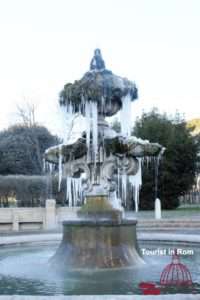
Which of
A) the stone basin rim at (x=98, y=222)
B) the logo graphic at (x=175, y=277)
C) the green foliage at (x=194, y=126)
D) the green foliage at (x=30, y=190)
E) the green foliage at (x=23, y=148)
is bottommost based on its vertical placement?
the logo graphic at (x=175, y=277)

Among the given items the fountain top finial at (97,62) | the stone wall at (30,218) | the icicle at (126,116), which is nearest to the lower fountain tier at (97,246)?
the icicle at (126,116)

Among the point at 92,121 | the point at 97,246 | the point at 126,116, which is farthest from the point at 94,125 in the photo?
the point at 97,246

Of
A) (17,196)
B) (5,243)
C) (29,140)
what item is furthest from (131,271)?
(29,140)

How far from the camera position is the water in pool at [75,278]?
755cm

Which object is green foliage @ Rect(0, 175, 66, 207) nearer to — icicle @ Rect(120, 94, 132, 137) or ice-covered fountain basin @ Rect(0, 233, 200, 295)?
ice-covered fountain basin @ Rect(0, 233, 200, 295)

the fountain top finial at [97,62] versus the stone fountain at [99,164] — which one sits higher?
the fountain top finial at [97,62]

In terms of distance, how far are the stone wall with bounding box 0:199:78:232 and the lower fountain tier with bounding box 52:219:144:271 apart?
16.1 meters

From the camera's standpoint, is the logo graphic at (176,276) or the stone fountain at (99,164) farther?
the stone fountain at (99,164)

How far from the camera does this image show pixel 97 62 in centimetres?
1066

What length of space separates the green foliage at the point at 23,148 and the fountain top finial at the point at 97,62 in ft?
123

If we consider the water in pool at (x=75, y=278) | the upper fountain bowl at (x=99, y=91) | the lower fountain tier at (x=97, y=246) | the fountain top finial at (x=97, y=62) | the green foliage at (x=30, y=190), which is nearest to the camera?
the water in pool at (x=75, y=278)

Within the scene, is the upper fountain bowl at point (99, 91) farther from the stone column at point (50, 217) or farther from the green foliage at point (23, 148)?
the green foliage at point (23, 148)

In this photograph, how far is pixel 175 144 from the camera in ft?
132

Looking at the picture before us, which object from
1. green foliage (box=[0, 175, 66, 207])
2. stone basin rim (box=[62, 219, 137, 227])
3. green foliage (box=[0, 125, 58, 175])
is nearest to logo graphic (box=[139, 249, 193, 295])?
stone basin rim (box=[62, 219, 137, 227])
